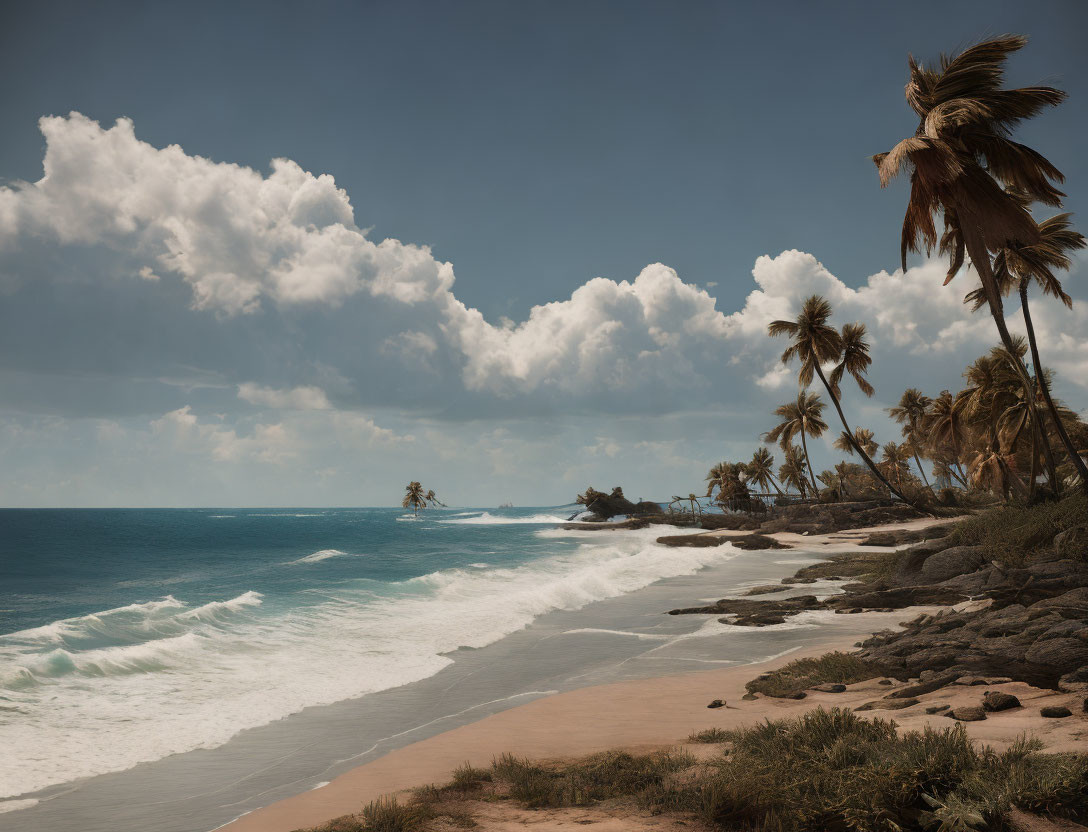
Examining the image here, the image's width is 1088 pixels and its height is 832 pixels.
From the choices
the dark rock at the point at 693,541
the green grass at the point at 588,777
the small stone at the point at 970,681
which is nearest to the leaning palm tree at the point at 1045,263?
the small stone at the point at 970,681

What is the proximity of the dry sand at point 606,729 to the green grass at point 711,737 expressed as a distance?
26 centimetres

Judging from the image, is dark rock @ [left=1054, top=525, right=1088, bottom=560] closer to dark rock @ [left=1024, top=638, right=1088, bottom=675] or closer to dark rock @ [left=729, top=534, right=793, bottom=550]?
dark rock @ [left=1024, top=638, right=1088, bottom=675]

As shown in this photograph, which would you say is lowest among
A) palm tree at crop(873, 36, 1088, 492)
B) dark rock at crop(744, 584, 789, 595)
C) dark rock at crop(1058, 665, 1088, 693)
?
dark rock at crop(744, 584, 789, 595)

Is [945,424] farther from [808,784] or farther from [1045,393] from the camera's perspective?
[808,784]

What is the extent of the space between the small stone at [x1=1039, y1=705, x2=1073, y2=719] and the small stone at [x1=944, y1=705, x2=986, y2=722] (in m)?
0.60

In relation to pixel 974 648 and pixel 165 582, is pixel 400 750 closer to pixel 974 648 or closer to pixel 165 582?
pixel 974 648

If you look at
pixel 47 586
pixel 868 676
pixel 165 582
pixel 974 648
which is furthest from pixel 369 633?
pixel 47 586

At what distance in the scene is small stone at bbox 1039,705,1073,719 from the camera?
6.69 metres

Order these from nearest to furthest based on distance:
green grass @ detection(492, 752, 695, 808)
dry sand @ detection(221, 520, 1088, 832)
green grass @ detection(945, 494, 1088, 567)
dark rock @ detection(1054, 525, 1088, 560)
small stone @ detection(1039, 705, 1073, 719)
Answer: dry sand @ detection(221, 520, 1088, 832) < green grass @ detection(492, 752, 695, 808) < small stone @ detection(1039, 705, 1073, 719) < dark rock @ detection(1054, 525, 1088, 560) < green grass @ detection(945, 494, 1088, 567)

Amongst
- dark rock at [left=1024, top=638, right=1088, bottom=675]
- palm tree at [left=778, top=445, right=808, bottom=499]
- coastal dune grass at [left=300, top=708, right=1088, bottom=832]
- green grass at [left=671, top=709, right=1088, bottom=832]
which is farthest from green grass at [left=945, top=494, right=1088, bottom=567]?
palm tree at [left=778, top=445, right=808, bottom=499]

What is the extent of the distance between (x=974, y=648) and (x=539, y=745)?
23.9 ft

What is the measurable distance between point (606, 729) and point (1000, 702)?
5.28 metres

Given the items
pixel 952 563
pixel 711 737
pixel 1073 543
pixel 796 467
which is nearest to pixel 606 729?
pixel 711 737

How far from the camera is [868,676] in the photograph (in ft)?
33.0
